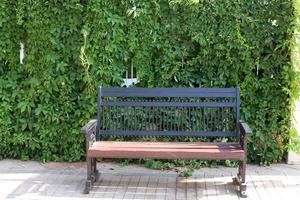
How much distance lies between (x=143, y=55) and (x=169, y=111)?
764 mm

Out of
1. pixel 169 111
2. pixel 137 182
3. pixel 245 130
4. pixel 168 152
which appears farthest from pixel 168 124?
pixel 245 130

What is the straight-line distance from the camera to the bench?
4.81m

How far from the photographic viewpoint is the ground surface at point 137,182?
488cm

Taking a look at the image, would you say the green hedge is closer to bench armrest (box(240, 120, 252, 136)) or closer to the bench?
the bench

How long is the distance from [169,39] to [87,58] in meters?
1.04

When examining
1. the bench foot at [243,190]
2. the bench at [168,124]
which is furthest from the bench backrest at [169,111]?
the bench foot at [243,190]

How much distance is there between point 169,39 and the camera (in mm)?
5770

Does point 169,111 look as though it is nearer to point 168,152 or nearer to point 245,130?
point 168,152

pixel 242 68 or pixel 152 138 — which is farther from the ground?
pixel 242 68

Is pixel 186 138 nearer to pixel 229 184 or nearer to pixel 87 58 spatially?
pixel 229 184

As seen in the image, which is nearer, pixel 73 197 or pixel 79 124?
pixel 73 197

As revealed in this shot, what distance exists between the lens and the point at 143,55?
579 cm

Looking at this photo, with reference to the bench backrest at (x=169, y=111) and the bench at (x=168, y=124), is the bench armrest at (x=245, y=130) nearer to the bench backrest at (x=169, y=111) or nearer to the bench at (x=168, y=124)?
the bench at (x=168, y=124)

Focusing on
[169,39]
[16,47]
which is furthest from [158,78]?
[16,47]
